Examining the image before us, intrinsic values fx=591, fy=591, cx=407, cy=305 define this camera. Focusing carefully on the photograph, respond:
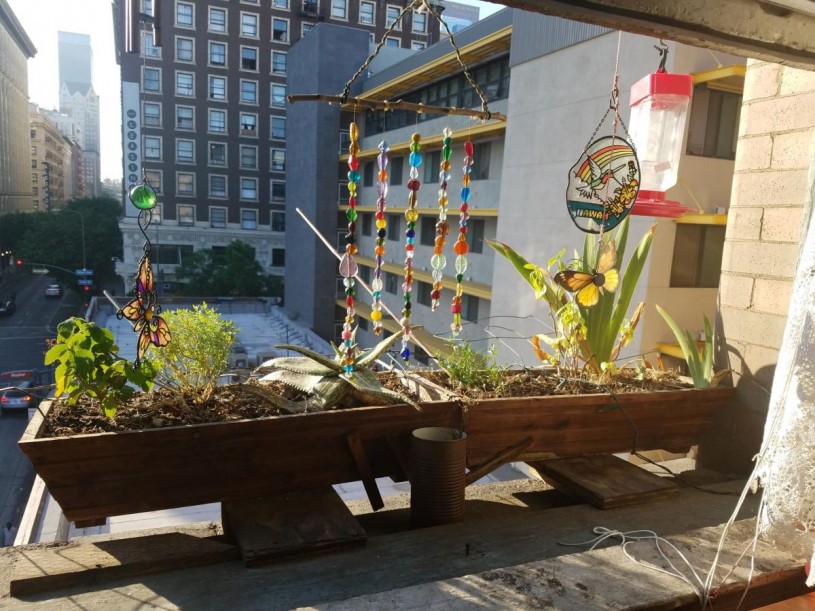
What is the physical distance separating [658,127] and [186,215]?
3496 centimetres

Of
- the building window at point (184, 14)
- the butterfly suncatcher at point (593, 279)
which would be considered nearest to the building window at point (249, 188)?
the building window at point (184, 14)

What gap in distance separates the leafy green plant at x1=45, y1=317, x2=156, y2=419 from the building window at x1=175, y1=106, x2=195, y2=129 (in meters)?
34.9

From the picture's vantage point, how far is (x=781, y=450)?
175cm

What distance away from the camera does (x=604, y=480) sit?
2.39m

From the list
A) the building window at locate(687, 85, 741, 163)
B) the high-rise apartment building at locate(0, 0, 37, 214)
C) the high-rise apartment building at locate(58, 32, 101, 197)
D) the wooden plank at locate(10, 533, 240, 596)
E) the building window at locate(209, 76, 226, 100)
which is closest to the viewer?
the wooden plank at locate(10, 533, 240, 596)

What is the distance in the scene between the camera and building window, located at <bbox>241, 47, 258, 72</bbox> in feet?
110

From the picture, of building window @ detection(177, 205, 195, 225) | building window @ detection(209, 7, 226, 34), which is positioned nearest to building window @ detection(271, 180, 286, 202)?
building window @ detection(177, 205, 195, 225)

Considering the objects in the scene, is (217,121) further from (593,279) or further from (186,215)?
(593,279)

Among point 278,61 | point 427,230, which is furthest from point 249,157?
point 427,230

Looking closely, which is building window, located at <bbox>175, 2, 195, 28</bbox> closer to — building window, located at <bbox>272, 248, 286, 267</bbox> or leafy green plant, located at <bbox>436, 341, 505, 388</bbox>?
building window, located at <bbox>272, 248, 286, 267</bbox>

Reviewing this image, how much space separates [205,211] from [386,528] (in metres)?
35.6

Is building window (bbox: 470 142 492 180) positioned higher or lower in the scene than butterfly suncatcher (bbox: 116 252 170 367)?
higher

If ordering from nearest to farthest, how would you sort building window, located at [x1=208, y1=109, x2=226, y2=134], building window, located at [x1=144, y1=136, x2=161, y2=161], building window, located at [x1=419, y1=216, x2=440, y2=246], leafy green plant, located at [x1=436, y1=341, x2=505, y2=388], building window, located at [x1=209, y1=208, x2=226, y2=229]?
leafy green plant, located at [x1=436, y1=341, x2=505, y2=388], building window, located at [x1=419, y1=216, x2=440, y2=246], building window, located at [x1=144, y1=136, x2=161, y2=161], building window, located at [x1=208, y1=109, x2=226, y2=134], building window, located at [x1=209, y1=208, x2=226, y2=229]

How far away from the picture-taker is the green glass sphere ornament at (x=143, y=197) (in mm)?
2222
